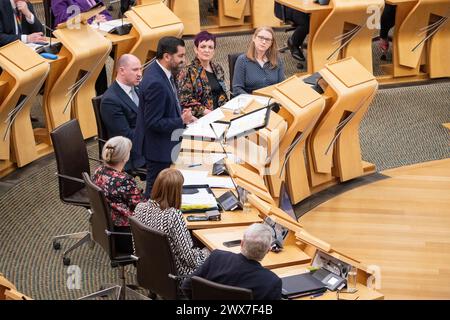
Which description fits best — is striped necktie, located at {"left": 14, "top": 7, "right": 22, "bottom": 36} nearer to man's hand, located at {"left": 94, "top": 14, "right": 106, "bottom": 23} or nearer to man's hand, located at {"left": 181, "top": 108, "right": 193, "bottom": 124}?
man's hand, located at {"left": 94, "top": 14, "right": 106, "bottom": 23}

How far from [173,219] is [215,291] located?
775 mm

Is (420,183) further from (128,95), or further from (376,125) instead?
(128,95)

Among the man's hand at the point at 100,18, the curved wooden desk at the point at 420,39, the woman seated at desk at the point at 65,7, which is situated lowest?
the curved wooden desk at the point at 420,39

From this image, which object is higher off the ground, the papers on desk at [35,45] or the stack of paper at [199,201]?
the papers on desk at [35,45]

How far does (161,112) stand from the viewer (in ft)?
19.9

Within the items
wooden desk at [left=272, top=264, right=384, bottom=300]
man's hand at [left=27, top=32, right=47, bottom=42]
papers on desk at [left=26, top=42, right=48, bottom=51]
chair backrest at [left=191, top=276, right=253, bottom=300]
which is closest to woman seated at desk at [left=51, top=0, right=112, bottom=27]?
man's hand at [left=27, top=32, right=47, bottom=42]

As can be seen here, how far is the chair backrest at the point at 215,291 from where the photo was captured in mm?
4172

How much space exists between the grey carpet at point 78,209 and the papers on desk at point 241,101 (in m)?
1.32

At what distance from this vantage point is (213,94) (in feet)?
23.5

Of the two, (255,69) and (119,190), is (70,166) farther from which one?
(255,69)

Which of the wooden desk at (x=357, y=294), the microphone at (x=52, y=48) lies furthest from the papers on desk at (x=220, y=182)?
the microphone at (x=52, y=48)

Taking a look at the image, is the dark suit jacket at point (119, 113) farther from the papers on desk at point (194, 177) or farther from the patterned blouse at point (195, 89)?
the papers on desk at point (194, 177)

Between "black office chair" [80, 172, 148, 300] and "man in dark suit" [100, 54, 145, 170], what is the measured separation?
3.56ft

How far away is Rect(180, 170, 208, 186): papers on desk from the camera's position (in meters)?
5.84
